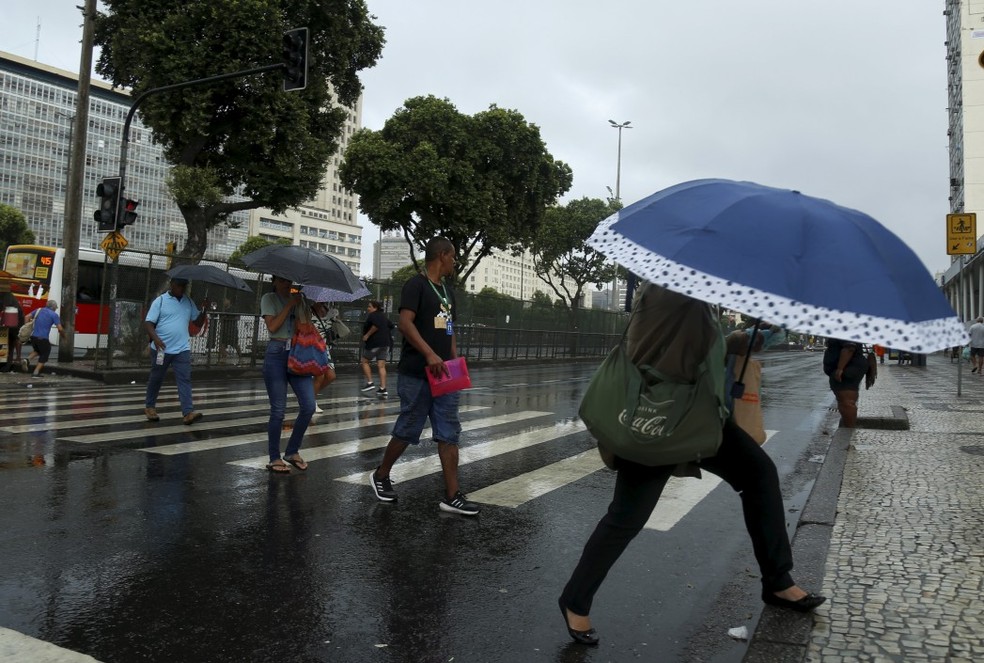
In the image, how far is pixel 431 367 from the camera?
499cm

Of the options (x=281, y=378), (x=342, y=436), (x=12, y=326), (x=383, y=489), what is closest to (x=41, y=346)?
(x=12, y=326)

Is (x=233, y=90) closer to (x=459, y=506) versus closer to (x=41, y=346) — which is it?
(x=41, y=346)

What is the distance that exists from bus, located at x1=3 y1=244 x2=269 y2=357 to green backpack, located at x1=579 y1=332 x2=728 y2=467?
1457 centimetres

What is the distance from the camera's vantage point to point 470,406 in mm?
12062

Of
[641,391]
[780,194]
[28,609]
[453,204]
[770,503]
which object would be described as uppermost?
[453,204]

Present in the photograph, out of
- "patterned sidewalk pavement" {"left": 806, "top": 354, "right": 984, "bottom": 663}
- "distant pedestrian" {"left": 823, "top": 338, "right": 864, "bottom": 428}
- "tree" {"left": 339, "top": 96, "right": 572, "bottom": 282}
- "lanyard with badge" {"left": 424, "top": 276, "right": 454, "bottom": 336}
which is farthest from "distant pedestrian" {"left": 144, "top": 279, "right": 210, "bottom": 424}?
"tree" {"left": 339, "top": 96, "right": 572, "bottom": 282}

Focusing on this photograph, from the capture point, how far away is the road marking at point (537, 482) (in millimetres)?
5707

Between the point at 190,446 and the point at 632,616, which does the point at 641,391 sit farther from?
the point at 190,446

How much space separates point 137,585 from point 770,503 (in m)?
2.91

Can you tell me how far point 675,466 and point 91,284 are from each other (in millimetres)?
23509

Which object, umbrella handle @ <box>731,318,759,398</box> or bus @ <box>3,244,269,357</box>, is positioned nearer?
umbrella handle @ <box>731,318,759,398</box>

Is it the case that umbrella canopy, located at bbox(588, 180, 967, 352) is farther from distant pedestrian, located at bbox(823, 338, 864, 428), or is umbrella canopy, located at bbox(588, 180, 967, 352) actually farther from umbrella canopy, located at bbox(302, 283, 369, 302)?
distant pedestrian, located at bbox(823, 338, 864, 428)

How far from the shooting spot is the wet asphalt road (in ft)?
10.3

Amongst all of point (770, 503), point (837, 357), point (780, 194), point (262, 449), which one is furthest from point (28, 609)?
point (837, 357)
